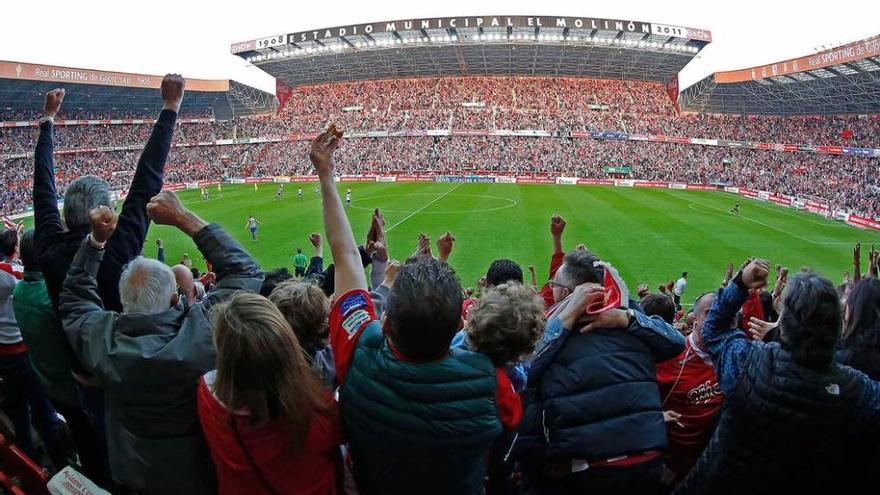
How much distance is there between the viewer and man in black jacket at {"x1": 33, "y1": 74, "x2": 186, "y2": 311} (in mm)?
3199

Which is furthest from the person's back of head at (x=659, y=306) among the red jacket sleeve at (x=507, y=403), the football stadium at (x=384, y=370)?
the red jacket sleeve at (x=507, y=403)

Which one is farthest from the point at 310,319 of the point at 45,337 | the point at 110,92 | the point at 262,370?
the point at 110,92

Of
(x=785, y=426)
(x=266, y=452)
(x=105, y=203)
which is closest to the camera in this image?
(x=266, y=452)

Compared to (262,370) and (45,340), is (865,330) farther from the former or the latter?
(45,340)

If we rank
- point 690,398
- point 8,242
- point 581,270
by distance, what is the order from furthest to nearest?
point 8,242, point 690,398, point 581,270

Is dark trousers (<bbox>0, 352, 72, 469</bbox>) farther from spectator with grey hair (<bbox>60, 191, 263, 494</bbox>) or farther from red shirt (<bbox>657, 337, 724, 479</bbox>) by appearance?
red shirt (<bbox>657, 337, 724, 479</bbox>)

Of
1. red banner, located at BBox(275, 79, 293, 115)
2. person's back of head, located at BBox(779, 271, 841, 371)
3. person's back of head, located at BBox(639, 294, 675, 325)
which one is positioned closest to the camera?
person's back of head, located at BBox(779, 271, 841, 371)

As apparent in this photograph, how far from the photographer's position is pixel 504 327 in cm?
246

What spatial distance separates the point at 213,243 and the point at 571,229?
2456 centimetres

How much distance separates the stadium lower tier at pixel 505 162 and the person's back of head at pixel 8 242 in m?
44.6

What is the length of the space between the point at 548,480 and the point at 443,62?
205 feet

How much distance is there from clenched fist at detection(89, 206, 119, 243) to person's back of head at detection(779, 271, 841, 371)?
149 inches

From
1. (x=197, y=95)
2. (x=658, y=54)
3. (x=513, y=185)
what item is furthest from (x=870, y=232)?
(x=197, y=95)

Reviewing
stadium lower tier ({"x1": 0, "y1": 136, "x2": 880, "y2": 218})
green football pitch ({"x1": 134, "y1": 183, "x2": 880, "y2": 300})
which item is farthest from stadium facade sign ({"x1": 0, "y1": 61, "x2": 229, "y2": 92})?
green football pitch ({"x1": 134, "y1": 183, "x2": 880, "y2": 300})
